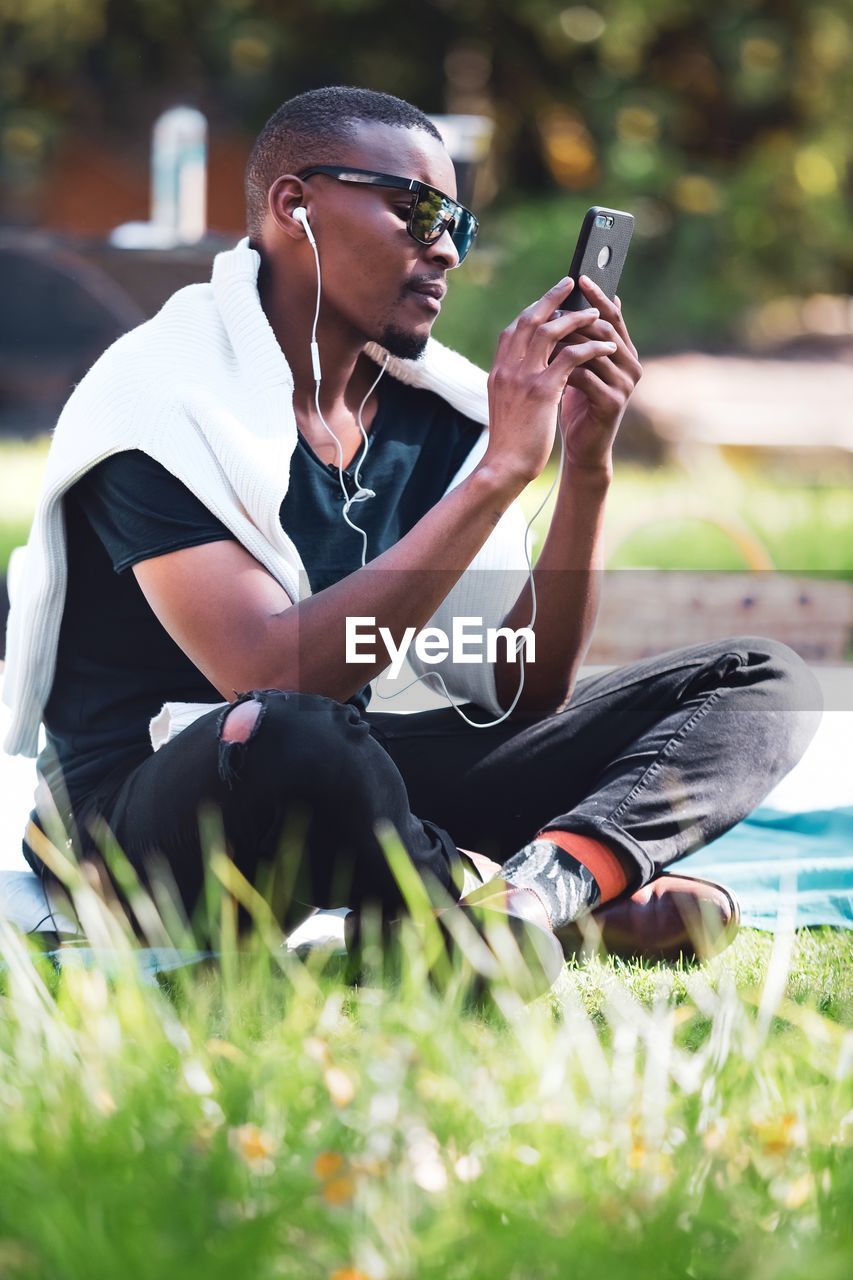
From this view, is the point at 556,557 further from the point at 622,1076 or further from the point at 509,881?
the point at 622,1076

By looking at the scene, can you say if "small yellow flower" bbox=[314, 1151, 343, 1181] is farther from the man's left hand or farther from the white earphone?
the man's left hand

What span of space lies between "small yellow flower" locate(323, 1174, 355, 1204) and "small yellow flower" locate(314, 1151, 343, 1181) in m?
0.01

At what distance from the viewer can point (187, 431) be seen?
2451 mm

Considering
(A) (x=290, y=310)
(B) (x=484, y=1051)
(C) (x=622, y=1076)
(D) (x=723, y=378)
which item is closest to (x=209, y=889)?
(B) (x=484, y=1051)

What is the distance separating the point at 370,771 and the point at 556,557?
2.28 feet

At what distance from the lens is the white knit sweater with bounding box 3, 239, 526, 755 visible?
245 centimetres

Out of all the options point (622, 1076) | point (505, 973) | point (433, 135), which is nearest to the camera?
point (622, 1076)

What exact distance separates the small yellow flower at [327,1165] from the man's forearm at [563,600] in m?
1.49

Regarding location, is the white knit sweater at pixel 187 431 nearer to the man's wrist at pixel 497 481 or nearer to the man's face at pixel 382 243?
the man's face at pixel 382 243

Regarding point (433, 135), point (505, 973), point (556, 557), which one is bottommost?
point (505, 973)

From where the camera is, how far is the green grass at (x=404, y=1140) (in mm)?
1387

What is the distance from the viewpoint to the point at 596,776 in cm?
281

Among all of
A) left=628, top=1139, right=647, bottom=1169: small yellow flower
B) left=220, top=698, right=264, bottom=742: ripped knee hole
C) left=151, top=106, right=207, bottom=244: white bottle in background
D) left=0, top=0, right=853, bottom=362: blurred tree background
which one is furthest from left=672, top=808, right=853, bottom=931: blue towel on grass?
left=151, top=106, right=207, bottom=244: white bottle in background

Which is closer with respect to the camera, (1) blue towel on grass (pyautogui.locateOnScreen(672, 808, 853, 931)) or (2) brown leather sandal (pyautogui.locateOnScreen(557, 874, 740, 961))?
(2) brown leather sandal (pyautogui.locateOnScreen(557, 874, 740, 961))
